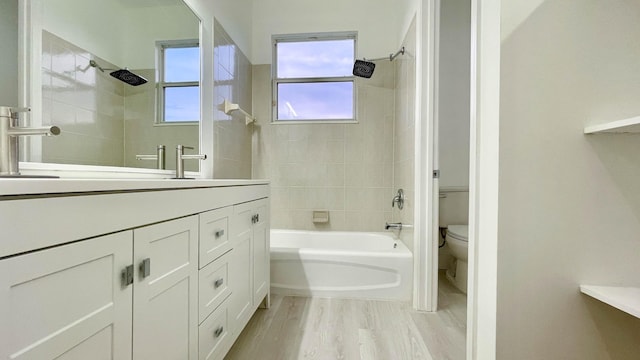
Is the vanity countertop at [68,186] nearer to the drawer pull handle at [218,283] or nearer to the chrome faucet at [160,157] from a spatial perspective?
the drawer pull handle at [218,283]

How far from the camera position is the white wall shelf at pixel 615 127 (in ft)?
2.29

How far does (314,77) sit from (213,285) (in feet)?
7.54

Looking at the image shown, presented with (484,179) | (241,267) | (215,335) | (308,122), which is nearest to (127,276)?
(215,335)

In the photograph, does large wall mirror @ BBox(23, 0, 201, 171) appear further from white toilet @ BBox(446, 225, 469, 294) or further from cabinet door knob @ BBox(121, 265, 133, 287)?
white toilet @ BBox(446, 225, 469, 294)

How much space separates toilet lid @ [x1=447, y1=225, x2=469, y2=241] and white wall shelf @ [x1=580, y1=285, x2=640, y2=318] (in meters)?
1.26

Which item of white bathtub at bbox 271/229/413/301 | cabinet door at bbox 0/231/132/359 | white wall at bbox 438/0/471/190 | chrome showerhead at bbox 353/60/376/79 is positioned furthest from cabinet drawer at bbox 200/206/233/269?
white wall at bbox 438/0/471/190

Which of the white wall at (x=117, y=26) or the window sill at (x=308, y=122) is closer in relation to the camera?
the white wall at (x=117, y=26)

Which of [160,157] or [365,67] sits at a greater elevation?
[365,67]

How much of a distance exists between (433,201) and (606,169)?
1000 millimetres

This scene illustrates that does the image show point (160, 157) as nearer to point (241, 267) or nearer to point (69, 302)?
point (241, 267)

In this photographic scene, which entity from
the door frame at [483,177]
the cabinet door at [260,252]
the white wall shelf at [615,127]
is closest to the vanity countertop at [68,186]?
the cabinet door at [260,252]

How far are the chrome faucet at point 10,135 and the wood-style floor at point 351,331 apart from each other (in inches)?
45.8

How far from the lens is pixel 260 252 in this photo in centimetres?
169

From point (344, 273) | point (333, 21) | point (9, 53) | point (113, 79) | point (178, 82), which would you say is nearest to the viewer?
point (9, 53)
